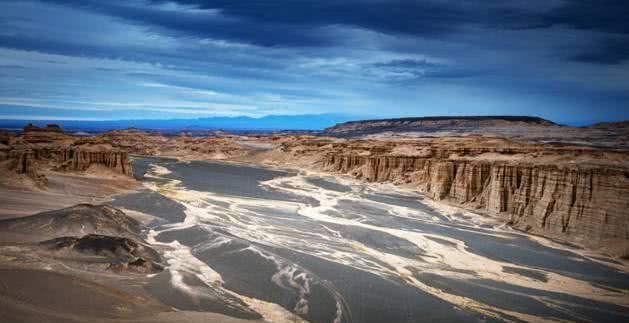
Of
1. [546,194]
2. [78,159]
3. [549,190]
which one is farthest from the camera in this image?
[78,159]

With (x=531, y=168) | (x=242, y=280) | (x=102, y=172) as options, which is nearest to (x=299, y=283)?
(x=242, y=280)

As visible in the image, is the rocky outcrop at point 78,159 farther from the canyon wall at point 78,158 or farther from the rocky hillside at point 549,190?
the rocky hillside at point 549,190

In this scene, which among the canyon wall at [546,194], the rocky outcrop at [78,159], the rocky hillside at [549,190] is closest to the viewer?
the canyon wall at [546,194]

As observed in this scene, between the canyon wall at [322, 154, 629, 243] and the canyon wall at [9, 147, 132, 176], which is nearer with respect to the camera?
the canyon wall at [322, 154, 629, 243]

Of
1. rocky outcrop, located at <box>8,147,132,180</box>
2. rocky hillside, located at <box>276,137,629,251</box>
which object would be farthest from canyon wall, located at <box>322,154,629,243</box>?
rocky outcrop, located at <box>8,147,132,180</box>

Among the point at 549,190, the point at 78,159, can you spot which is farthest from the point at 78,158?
the point at 549,190

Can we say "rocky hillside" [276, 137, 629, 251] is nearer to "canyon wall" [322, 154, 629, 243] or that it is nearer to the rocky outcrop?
"canyon wall" [322, 154, 629, 243]

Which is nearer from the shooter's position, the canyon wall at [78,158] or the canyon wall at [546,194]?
the canyon wall at [546,194]

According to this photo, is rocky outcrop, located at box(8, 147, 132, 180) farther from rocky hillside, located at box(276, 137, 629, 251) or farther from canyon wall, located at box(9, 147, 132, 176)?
rocky hillside, located at box(276, 137, 629, 251)

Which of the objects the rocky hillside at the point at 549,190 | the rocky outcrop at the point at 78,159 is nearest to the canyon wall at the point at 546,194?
the rocky hillside at the point at 549,190

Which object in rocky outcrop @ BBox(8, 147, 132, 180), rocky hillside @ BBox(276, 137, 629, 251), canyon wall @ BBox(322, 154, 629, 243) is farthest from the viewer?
rocky outcrop @ BBox(8, 147, 132, 180)

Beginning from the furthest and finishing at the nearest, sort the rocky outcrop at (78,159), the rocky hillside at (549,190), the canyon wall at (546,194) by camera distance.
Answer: the rocky outcrop at (78,159), the rocky hillside at (549,190), the canyon wall at (546,194)

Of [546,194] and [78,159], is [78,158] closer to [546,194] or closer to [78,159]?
[78,159]

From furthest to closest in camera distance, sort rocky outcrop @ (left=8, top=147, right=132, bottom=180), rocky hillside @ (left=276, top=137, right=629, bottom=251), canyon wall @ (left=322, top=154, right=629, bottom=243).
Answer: rocky outcrop @ (left=8, top=147, right=132, bottom=180) < rocky hillside @ (left=276, top=137, right=629, bottom=251) < canyon wall @ (left=322, top=154, right=629, bottom=243)
